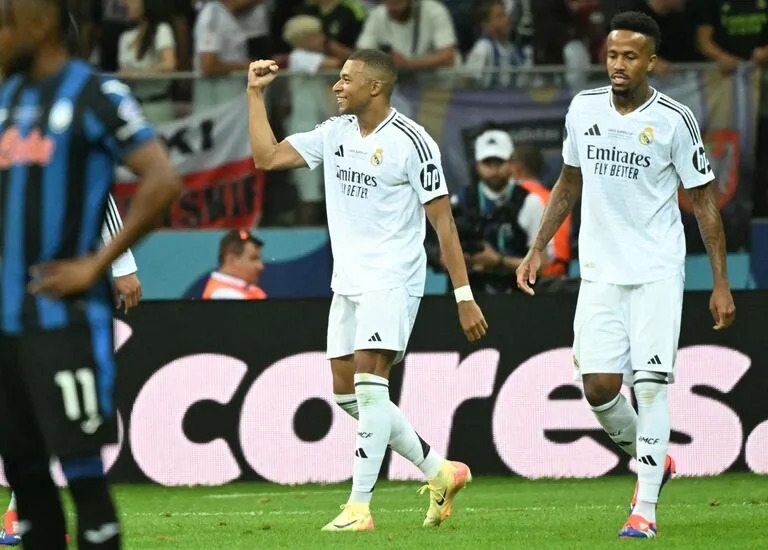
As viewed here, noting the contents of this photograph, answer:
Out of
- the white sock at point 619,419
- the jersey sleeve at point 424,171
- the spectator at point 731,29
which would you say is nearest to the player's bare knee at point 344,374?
the jersey sleeve at point 424,171

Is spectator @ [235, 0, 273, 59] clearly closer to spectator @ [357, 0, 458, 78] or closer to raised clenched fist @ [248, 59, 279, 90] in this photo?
spectator @ [357, 0, 458, 78]

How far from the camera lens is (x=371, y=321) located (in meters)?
8.36

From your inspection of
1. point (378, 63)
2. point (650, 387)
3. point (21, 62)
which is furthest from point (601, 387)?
point (21, 62)

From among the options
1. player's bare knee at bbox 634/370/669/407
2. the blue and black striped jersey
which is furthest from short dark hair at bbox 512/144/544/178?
the blue and black striped jersey

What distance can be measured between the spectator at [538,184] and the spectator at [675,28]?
1653 millimetres

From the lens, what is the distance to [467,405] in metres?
11.4

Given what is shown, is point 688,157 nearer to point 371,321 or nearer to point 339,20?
point 371,321

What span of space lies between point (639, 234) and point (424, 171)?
1.13 metres

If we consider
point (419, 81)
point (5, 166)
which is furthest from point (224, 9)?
point (5, 166)

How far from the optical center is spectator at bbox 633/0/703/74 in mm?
13914

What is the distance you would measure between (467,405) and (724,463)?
1.79m

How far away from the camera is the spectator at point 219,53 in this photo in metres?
13.5

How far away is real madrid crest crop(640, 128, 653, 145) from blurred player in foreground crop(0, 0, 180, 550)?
12.1ft

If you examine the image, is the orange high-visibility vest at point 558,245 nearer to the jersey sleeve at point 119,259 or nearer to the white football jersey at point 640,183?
the white football jersey at point 640,183
